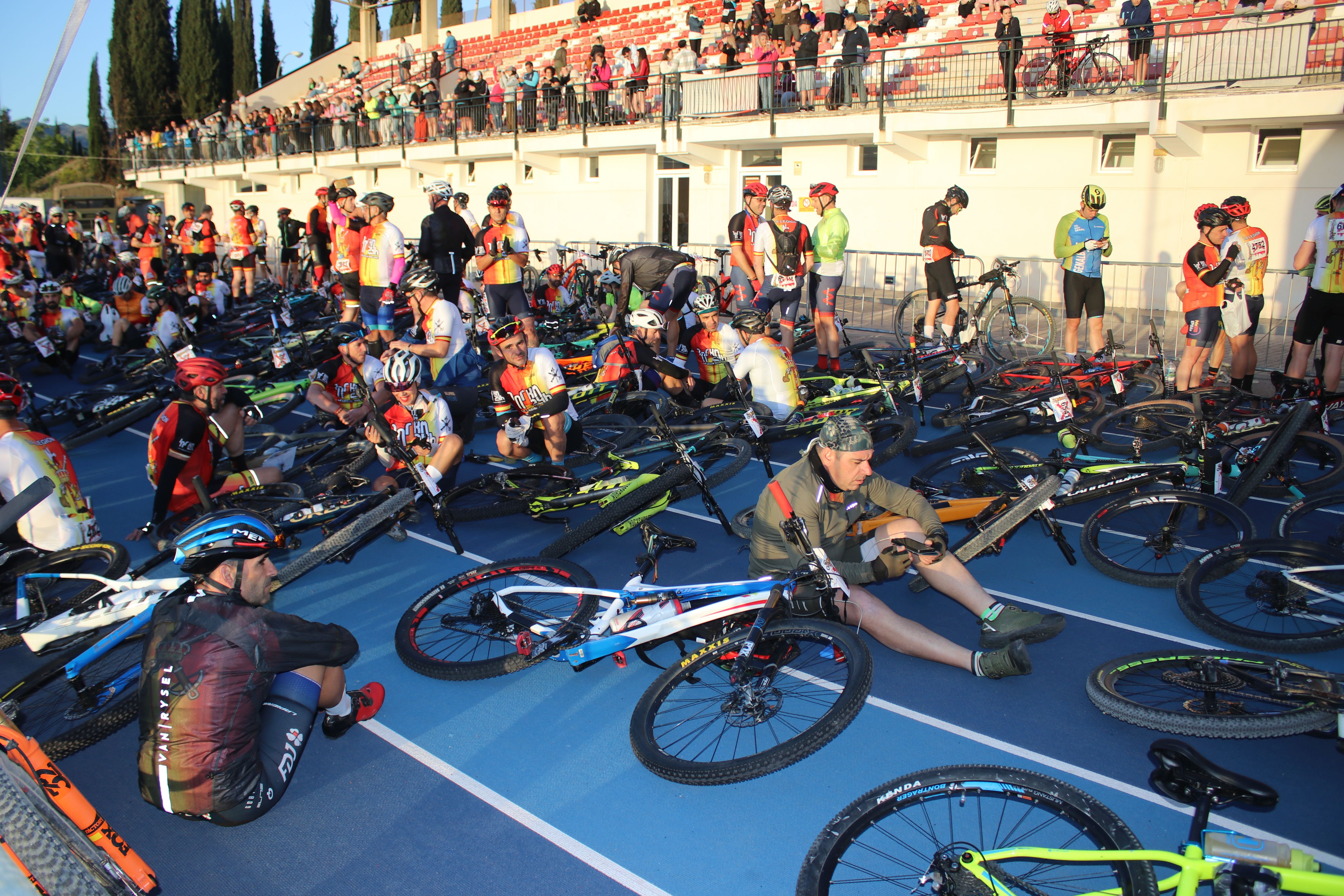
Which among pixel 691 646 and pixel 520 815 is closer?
pixel 520 815

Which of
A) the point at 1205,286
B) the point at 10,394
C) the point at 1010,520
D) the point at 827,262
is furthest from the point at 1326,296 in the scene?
the point at 10,394

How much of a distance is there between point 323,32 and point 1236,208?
55813 millimetres

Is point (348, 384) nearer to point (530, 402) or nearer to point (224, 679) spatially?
point (530, 402)

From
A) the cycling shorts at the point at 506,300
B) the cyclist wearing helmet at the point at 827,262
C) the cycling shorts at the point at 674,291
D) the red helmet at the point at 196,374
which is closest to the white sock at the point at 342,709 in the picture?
the red helmet at the point at 196,374

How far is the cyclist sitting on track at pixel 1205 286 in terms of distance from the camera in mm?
8117

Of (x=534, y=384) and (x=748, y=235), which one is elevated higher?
(x=748, y=235)

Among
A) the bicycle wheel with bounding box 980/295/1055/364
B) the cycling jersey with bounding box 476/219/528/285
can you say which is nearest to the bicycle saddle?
the bicycle wheel with bounding box 980/295/1055/364

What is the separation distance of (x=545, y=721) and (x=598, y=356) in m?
6.31

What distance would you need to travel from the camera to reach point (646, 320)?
28.9 ft

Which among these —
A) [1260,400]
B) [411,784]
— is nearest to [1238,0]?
[1260,400]

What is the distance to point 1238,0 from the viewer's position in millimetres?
13898

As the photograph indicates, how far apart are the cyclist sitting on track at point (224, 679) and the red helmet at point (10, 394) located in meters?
2.91

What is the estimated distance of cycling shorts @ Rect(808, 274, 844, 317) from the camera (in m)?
10.1

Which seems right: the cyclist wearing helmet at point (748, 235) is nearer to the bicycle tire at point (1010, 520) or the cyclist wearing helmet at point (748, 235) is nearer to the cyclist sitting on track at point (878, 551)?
the bicycle tire at point (1010, 520)
